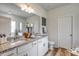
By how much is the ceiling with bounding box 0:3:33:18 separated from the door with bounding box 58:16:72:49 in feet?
2.14

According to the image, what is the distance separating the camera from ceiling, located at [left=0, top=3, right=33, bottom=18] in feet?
6.87

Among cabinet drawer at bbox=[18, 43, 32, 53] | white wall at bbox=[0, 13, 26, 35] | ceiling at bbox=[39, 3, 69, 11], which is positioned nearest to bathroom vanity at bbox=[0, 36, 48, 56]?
cabinet drawer at bbox=[18, 43, 32, 53]

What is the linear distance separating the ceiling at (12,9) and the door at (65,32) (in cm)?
65

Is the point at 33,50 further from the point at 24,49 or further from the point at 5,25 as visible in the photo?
the point at 5,25

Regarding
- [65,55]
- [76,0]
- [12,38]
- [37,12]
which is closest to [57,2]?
[76,0]

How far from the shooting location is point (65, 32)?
231 cm

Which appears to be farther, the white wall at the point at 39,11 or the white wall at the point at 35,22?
the white wall at the point at 35,22

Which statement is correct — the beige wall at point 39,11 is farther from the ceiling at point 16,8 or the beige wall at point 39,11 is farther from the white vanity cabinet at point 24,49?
the white vanity cabinet at point 24,49

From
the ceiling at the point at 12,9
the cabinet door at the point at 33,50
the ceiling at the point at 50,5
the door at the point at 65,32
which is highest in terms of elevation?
the ceiling at the point at 50,5

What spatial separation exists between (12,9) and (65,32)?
1.09m

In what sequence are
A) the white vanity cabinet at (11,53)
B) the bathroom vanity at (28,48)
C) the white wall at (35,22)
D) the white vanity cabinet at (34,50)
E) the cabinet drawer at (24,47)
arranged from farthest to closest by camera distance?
the white wall at (35,22) → the white vanity cabinet at (34,50) → the cabinet drawer at (24,47) → the bathroom vanity at (28,48) → the white vanity cabinet at (11,53)

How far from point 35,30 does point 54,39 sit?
1.41ft

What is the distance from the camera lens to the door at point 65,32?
229cm

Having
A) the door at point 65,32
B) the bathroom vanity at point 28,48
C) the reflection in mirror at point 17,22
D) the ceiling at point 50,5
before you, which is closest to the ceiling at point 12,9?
the reflection in mirror at point 17,22
